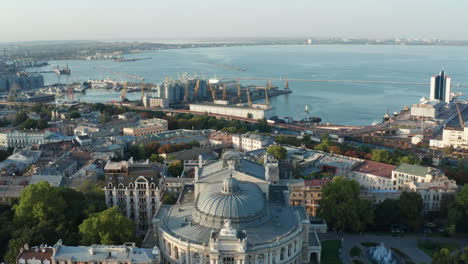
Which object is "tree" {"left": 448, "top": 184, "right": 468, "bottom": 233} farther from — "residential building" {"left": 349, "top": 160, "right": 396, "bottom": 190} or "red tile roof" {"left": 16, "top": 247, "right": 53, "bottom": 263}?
"red tile roof" {"left": 16, "top": 247, "right": 53, "bottom": 263}

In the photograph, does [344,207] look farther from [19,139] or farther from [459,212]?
[19,139]

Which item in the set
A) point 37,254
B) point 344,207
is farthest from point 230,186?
point 344,207

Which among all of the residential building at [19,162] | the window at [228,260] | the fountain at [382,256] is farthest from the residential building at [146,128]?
the window at [228,260]

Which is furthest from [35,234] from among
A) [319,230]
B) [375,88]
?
[375,88]

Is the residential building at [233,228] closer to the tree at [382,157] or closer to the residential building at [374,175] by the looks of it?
the residential building at [374,175]

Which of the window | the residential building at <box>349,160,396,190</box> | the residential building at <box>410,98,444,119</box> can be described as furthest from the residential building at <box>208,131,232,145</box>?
the residential building at <box>410,98,444,119</box>
